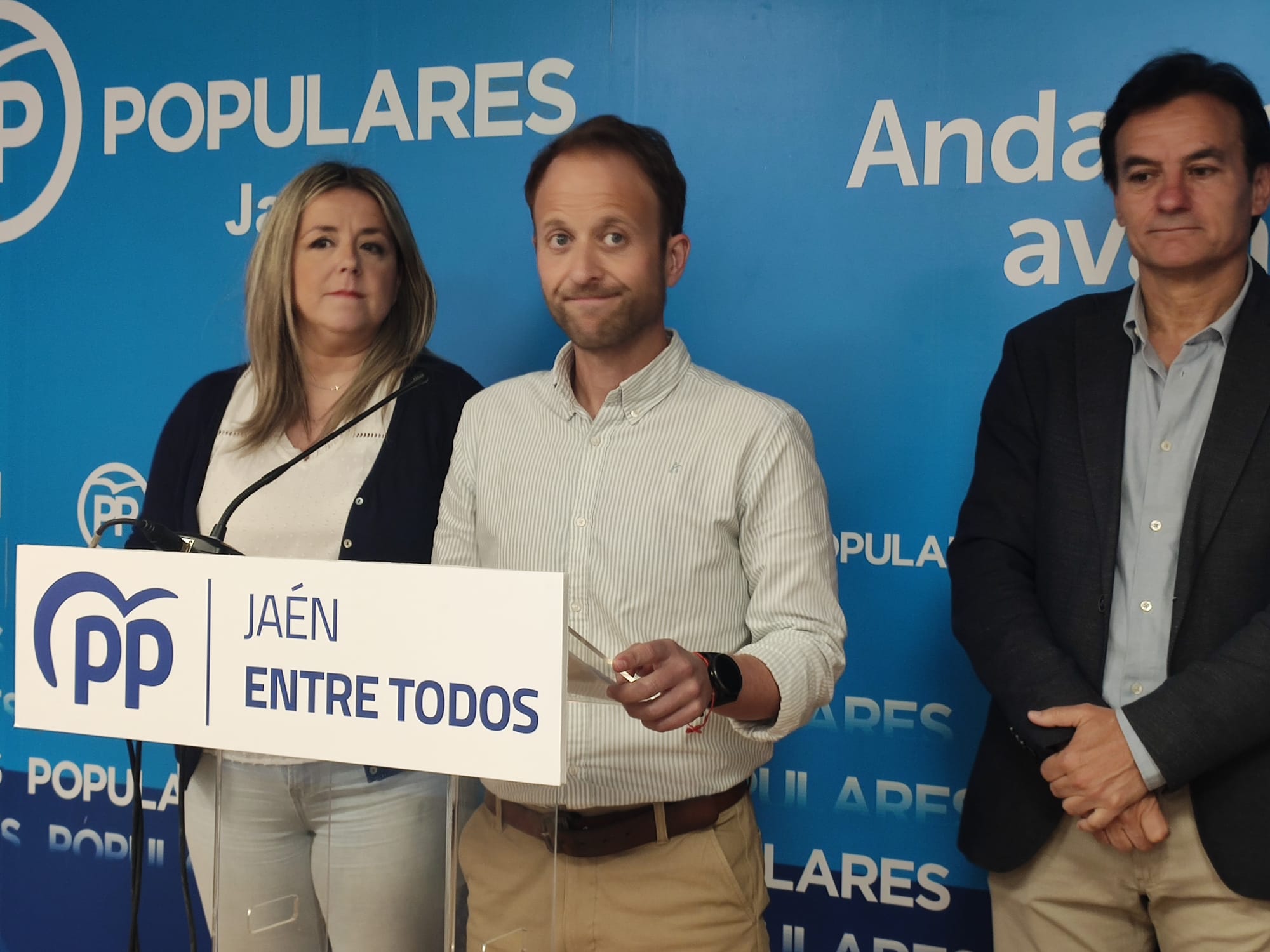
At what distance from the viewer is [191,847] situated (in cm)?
208

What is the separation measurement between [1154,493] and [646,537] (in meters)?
0.80

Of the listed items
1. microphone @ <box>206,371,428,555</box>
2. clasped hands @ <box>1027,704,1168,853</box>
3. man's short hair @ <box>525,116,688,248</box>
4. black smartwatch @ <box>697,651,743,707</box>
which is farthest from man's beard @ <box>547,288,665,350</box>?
clasped hands @ <box>1027,704,1168,853</box>

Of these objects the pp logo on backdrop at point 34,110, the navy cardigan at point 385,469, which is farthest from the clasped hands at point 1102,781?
the pp logo on backdrop at point 34,110

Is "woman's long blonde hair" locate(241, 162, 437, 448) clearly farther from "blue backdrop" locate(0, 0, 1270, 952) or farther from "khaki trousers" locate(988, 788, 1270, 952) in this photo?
"khaki trousers" locate(988, 788, 1270, 952)

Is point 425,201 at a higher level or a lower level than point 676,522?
higher

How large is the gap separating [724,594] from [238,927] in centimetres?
83

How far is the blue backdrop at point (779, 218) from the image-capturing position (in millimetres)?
2482

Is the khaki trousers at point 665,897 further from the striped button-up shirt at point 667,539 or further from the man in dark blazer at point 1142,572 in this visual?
the man in dark blazer at point 1142,572

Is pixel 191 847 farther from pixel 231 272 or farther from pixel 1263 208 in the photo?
pixel 1263 208

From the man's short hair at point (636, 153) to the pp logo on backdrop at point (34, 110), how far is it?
1.88 m

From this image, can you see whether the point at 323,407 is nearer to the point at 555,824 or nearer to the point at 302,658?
the point at 302,658

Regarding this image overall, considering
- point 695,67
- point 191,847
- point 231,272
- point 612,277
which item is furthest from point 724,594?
point 231,272

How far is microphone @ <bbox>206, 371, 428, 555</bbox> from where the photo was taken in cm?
154

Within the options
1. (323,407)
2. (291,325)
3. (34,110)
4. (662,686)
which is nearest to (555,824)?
(662,686)
